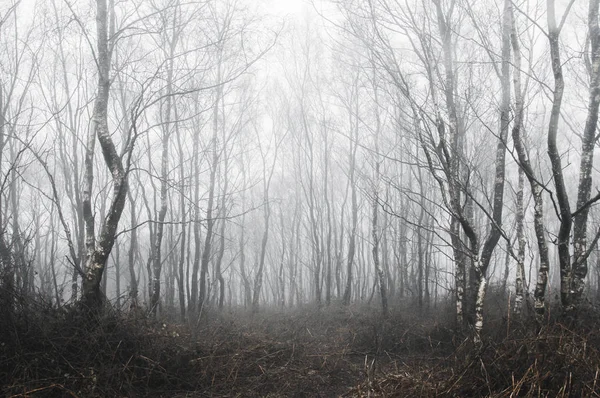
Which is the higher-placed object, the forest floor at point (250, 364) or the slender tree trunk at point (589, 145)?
the slender tree trunk at point (589, 145)

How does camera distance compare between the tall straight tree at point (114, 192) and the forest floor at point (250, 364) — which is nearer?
the forest floor at point (250, 364)

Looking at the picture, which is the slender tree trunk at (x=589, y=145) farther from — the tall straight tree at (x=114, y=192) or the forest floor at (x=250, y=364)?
the tall straight tree at (x=114, y=192)

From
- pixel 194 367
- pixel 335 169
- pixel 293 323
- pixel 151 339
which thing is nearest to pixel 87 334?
pixel 151 339

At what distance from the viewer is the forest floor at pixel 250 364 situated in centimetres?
299

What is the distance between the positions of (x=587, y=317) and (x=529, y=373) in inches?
115

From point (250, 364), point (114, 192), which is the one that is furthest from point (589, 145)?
point (114, 192)

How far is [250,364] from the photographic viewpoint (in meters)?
5.03

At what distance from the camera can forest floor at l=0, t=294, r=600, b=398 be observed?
2.99 metres

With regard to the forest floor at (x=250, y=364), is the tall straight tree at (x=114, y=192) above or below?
above

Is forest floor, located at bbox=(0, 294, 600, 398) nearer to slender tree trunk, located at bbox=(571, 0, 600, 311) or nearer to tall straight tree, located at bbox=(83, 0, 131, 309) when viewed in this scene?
tall straight tree, located at bbox=(83, 0, 131, 309)

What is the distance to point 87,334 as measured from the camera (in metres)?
4.05

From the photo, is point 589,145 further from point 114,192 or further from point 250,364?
point 114,192

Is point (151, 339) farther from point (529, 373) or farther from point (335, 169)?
point (335, 169)

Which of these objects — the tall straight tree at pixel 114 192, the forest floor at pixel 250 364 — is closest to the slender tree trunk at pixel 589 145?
the forest floor at pixel 250 364
